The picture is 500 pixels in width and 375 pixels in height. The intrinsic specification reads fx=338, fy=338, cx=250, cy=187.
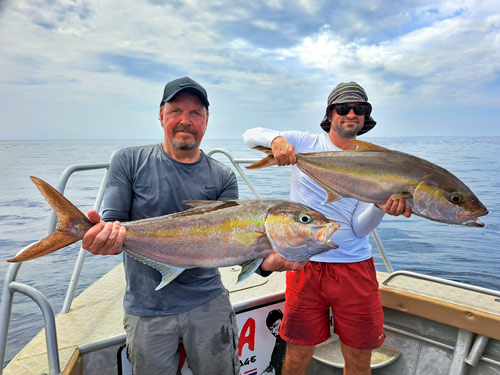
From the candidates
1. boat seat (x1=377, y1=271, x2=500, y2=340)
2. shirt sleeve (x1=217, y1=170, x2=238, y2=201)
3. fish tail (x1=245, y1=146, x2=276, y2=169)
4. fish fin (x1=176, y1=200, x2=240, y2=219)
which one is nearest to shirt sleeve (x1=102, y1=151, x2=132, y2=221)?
fish fin (x1=176, y1=200, x2=240, y2=219)

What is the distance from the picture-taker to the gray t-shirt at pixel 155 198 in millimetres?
1881

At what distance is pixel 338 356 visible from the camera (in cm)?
320

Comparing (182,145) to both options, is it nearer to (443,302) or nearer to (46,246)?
(46,246)

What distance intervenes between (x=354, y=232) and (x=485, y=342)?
4.80ft

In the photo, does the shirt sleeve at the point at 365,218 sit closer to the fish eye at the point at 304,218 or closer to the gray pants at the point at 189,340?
the fish eye at the point at 304,218

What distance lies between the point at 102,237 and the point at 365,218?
1699mm

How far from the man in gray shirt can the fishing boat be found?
47cm

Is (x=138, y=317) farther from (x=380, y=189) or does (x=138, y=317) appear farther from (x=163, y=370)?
(x=380, y=189)

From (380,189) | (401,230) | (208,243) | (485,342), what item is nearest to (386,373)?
(485,342)

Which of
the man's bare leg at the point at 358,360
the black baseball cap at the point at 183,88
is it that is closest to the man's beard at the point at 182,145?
the black baseball cap at the point at 183,88

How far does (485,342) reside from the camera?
2.75 metres

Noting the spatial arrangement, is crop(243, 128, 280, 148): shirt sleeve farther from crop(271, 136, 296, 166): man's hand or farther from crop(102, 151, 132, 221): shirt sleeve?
crop(102, 151, 132, 221): shirt sleeve

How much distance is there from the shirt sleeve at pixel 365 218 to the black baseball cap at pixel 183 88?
1.28 metres

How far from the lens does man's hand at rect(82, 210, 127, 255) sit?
4.55 ft
